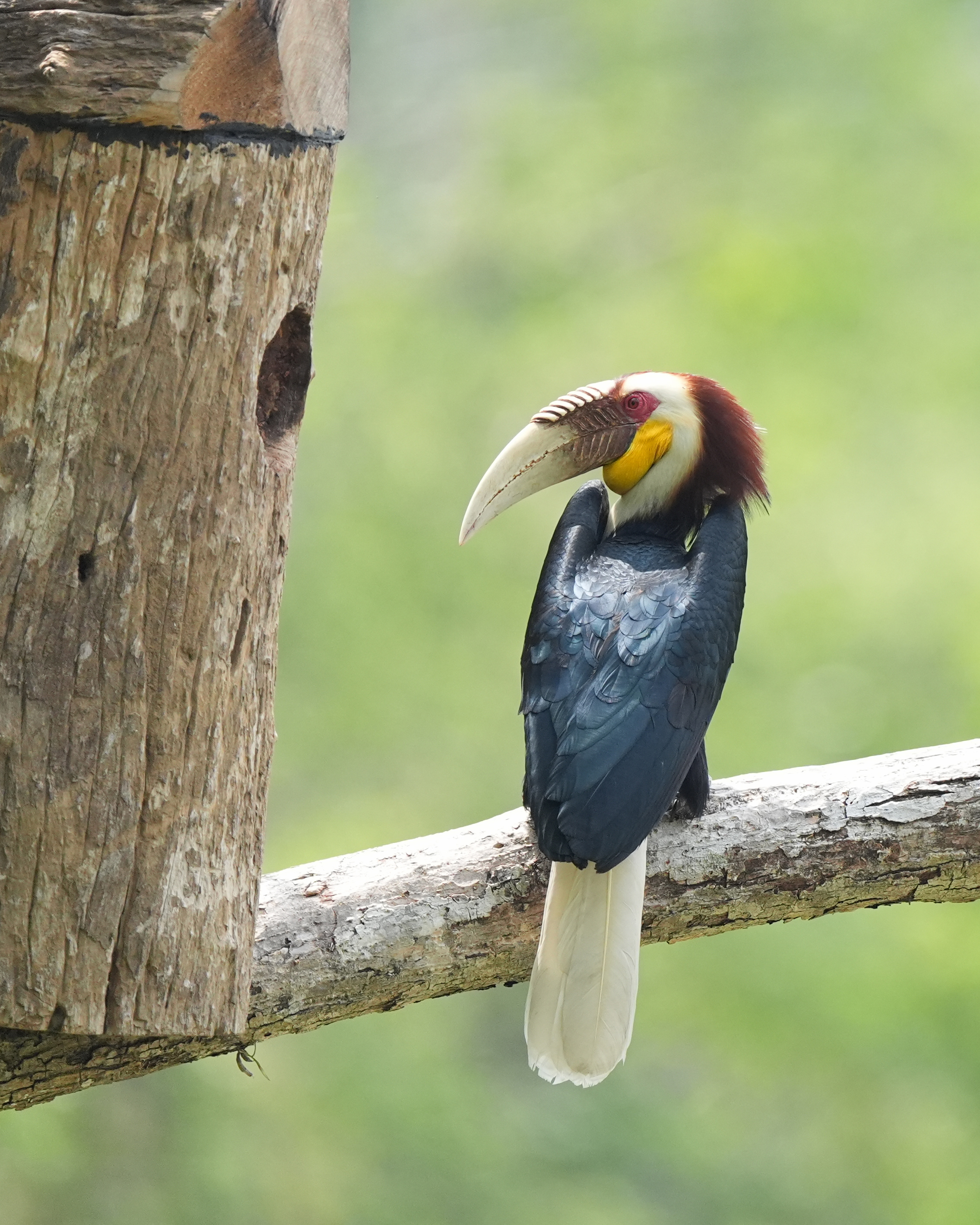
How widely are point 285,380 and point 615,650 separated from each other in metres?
0.75

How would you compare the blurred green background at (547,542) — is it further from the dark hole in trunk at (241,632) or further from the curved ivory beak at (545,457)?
the dark hole in trunk at (241,632)

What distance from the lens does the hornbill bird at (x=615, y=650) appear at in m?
2.28

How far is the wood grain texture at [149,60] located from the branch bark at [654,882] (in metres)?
1.16

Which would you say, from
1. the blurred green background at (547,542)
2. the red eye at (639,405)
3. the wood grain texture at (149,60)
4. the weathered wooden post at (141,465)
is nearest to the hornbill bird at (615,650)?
the red eye at (639,405)

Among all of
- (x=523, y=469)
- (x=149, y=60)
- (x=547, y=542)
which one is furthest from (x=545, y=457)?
(x=547, y=542)

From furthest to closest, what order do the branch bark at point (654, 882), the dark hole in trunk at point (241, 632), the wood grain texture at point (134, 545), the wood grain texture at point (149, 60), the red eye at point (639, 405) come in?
the red eye at point (639, 405)
the branch bark at point (654, 882)
the dark hole in trunk at point (241, 632)
the wood grain texture at point (134, 545)
the wood grain texture at point (149, 60)

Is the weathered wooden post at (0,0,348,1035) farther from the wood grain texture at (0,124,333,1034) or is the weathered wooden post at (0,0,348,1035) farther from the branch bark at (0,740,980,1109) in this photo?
the branch bark at (0,740,980,1109)

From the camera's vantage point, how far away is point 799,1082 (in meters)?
5.59

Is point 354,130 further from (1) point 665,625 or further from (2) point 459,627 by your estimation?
(1) point 665,625

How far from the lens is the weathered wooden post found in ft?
5.46

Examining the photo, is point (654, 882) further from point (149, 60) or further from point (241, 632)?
point (149, 60)

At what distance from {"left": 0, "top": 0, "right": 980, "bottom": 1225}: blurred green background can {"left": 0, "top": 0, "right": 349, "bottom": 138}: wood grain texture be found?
13.1 feet

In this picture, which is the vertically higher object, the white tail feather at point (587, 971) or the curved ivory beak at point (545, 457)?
the curved ivory beak at point (545, 457)

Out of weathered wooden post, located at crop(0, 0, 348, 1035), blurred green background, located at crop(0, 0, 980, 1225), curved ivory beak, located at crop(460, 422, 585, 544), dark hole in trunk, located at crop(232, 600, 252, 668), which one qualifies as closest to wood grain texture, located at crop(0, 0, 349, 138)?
weathered wooden post, located at crop(0, 0, 348, 1035)
